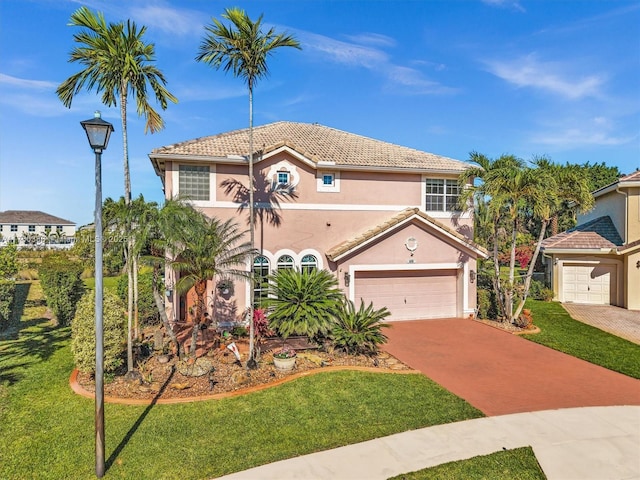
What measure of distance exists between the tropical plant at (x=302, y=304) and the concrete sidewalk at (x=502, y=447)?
18.2ft

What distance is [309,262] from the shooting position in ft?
55.8

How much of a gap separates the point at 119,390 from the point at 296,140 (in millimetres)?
13715

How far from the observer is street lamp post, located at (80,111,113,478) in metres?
6.37

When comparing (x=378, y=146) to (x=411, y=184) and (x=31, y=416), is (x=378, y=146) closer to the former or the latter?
Result: (x=411, y=184)

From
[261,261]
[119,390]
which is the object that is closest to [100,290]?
[119,390]

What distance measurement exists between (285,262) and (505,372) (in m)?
9.62

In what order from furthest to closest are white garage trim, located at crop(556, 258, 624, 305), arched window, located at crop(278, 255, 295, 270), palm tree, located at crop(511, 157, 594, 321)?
white garage trim, located at crop(556, 258, 624, 305), arched window, located at crop(278, 255, 295, 270), palm tree, located at crop(511, 157, 594, 321)

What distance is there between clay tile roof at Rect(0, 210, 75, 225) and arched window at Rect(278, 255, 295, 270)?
79936 millimetres

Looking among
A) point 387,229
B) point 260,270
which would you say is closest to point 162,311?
point 260,270

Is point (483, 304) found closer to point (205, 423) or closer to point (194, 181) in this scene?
point (205, 423)

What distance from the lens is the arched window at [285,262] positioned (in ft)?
54.3

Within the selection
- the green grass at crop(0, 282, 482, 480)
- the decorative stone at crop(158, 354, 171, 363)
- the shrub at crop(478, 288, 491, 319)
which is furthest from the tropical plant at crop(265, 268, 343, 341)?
the shrub at crop(478, 288, 491, 319)

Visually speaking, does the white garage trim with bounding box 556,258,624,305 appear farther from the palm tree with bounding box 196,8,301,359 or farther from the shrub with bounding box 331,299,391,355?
the palm tree with bounding box 196,8,301,359

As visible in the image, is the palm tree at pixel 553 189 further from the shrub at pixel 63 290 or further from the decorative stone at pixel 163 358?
the shrub at pixel 63 290
